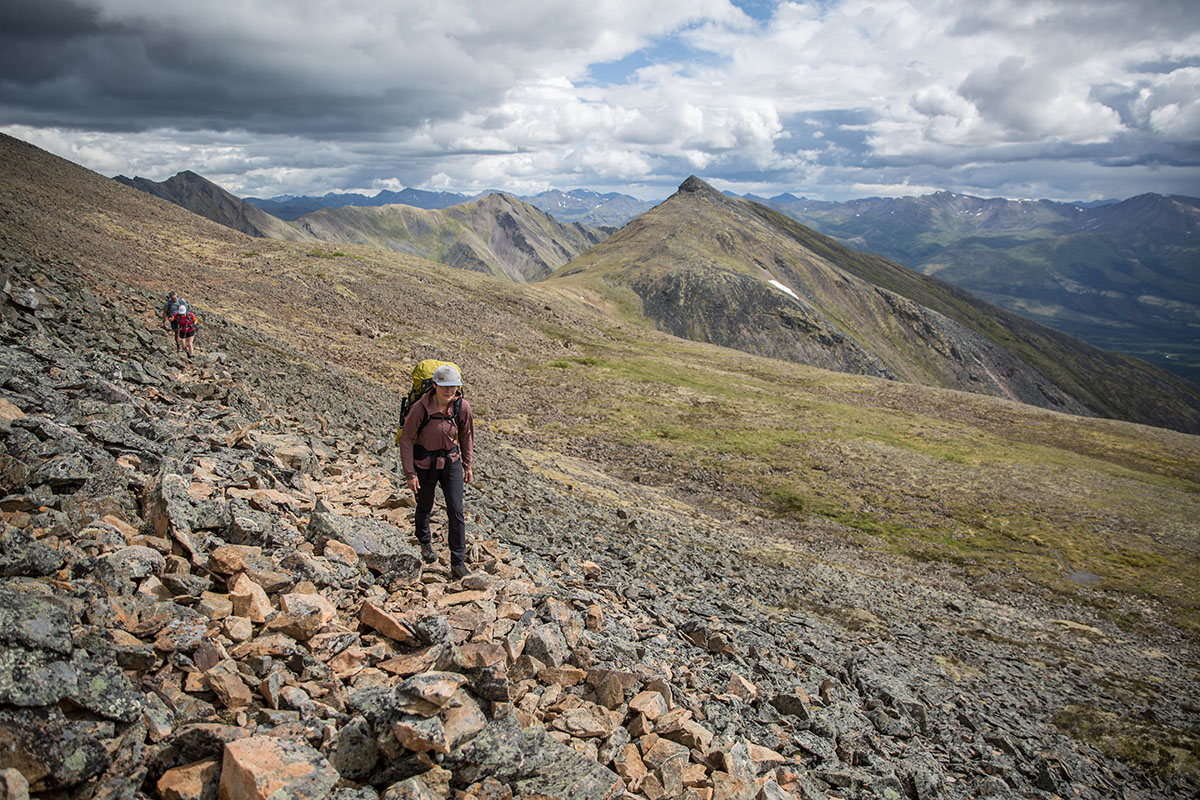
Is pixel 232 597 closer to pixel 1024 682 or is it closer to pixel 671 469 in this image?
pixel 1024 682

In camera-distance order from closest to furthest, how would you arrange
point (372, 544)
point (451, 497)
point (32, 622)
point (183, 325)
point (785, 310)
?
point (32, 622)
point (372, 544)
point (451, 497)
point (183, 325)
point (785, 310)

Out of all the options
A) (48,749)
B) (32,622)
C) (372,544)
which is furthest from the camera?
(372,544)

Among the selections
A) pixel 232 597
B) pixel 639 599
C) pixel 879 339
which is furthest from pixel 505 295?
pixel 879 339

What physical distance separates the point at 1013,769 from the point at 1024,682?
5978mm

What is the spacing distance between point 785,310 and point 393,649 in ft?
421

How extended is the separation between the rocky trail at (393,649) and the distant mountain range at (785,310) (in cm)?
10129

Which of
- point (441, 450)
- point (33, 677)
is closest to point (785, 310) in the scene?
point (441, 450)

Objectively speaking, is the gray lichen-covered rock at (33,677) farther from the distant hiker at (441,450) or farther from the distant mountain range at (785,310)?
the distant mountain range at (785,310)

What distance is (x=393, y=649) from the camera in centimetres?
768

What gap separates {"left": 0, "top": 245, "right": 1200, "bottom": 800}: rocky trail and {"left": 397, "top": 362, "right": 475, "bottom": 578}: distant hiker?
1.92ft

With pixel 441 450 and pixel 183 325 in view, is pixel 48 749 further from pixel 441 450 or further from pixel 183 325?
pixel 183 325

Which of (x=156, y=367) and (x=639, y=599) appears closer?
(x=639, y=599)

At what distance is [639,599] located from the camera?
13.7 m

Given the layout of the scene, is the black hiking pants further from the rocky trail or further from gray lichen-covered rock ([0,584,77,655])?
gray lichen-covered rock ([0,584,77,655])
